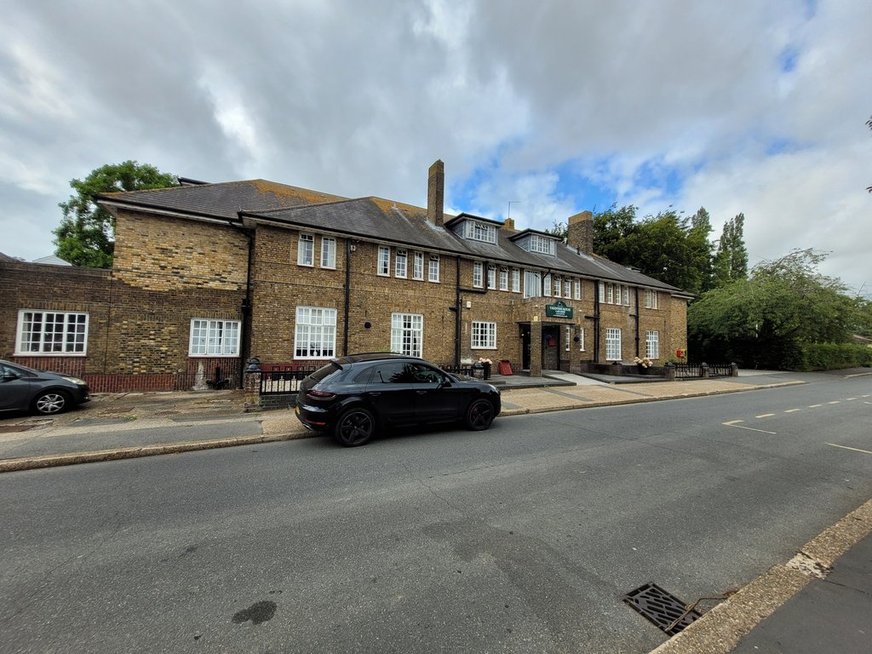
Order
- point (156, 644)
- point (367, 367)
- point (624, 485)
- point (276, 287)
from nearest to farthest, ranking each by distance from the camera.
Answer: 1. point (156, 644)
2. point (624, 485)
3. point (367, 367)
4. point (276, 287)

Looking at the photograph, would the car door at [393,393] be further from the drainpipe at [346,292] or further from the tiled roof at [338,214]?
the tiled roof at [338,214]

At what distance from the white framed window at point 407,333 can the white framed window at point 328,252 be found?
336 centimetres

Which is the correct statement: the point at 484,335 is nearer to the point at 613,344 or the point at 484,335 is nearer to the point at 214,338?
the point at 613,344

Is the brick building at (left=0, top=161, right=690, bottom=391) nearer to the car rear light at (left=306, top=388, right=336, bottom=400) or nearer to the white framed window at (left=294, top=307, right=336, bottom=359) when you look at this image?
the white framed window at (left=294, top=307, right=336, bottom=359)

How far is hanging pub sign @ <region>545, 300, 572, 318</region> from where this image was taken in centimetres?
1847

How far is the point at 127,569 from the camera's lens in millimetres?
3070

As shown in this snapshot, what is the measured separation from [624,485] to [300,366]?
11911 mm

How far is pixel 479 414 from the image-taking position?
8.06 m

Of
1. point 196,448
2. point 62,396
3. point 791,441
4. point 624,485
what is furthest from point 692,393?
point 62,396

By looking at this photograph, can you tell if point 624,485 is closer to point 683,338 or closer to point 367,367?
point 367,367

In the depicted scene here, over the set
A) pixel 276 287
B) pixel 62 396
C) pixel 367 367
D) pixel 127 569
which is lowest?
pixel 127 569

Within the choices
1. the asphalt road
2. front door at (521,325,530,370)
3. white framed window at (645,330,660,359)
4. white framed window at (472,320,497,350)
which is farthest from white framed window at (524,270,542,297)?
the asphalt road

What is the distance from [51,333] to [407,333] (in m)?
12.1

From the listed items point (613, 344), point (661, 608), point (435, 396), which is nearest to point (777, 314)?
point (613, 344)
